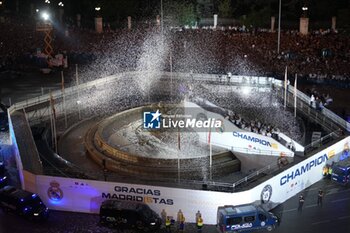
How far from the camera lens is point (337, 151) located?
28.2 meters

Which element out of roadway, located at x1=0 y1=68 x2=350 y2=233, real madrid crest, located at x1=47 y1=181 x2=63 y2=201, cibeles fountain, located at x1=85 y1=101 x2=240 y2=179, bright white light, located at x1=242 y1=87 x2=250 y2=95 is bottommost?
roadway, located at x1=0 y1=68 x2=350 y2=233

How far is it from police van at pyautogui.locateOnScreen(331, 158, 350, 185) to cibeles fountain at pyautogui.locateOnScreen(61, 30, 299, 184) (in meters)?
2.58

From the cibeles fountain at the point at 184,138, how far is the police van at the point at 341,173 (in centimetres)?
258

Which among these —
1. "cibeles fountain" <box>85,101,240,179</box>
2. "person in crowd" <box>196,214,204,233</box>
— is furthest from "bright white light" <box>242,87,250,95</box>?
"person in crowd" <box>196,214,204,233</box>

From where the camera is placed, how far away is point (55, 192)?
23969 millimetres

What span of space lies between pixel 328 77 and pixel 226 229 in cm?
2810

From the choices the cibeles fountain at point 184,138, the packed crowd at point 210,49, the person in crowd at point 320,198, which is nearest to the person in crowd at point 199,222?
the cibeles fountain at point 184,138

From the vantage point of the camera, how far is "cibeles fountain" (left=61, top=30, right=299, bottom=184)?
26.8 m

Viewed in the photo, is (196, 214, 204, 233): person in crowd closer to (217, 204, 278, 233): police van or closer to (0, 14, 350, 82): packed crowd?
(217, 204, 278, 233): police van

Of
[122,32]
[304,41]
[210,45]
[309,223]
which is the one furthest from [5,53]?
[309,223]

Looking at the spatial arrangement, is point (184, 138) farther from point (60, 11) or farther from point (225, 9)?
point (60, 11)

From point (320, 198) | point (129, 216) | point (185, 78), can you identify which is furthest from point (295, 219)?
point (185, 78)

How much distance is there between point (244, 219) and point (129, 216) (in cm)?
498

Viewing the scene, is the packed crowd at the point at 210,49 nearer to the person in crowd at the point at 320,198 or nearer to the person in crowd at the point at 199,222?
the person in crowd at the point at 320,198
